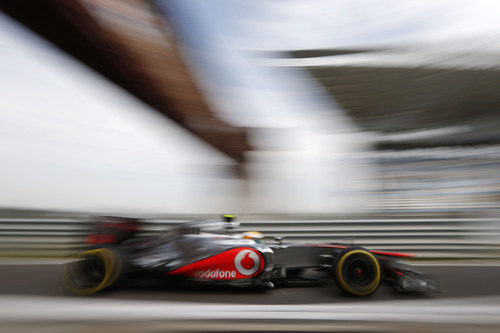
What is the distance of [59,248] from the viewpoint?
18.1 ft

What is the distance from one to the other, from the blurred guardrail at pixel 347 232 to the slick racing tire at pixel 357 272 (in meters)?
2.28

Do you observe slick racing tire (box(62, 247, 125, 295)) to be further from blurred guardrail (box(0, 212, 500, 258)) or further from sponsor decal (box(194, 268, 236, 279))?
blurred guardrail (box(0, 212, 500, 258))

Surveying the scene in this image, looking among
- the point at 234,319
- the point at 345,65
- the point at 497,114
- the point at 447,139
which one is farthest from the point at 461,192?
the point at 234,319

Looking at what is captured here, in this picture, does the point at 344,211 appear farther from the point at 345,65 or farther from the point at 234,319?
the point at 234,319

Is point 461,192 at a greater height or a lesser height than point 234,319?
greater

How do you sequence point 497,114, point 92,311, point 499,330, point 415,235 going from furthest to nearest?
point 497,114, point 415,235, point 92,311, point 499,330

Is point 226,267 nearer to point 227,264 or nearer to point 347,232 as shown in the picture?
point 227,264

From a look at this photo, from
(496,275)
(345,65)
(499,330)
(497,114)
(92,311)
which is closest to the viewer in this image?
(499,330)

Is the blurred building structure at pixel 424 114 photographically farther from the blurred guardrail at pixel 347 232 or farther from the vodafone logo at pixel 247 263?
the vodafone logo at pixel 247 263

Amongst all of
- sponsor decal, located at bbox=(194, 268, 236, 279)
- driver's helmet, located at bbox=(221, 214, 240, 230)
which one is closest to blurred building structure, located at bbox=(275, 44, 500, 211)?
driver's helmet, located at bbox=(221, 214, 240, 230)

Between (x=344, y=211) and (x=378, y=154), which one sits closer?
(x=344, y=211)

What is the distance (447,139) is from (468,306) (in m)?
8.52

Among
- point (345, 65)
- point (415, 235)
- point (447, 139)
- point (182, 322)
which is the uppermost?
point (345, 65)

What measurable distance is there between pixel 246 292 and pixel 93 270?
4.33 ft
